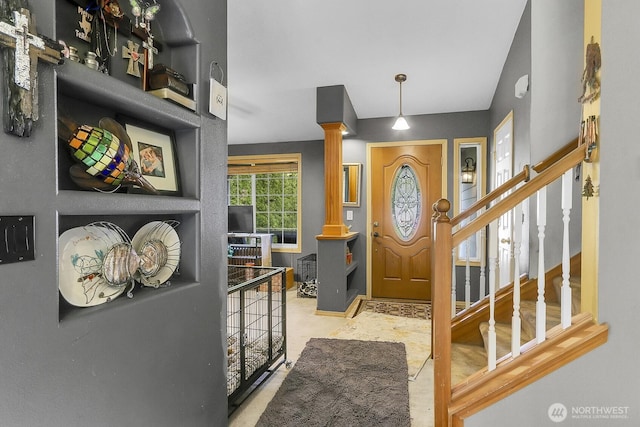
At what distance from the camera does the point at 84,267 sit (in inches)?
41.1

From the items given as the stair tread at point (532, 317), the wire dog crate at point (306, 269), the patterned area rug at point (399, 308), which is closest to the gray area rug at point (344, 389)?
the stair tread at point (532, 317)

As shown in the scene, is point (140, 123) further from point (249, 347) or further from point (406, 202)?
point (406, 202)

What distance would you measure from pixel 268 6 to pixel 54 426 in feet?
7.88

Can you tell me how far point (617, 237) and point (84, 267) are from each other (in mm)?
1969

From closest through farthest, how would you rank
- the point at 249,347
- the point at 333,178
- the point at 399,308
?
the point at 249,347 → the point at 333,178 → the point at 399,308

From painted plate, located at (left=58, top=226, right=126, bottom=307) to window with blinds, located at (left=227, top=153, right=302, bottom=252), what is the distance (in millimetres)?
4743

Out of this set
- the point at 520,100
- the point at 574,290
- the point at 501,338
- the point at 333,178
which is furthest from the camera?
the point at 333,178

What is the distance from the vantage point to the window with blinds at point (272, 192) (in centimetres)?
589

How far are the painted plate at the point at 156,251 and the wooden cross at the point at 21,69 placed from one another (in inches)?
22.8

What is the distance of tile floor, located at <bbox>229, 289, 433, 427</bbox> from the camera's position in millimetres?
1904

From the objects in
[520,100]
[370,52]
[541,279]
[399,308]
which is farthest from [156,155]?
[399,308]

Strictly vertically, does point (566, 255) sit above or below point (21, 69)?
below

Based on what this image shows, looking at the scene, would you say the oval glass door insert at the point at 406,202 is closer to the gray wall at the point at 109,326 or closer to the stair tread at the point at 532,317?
the stair tread at the point at 532,317

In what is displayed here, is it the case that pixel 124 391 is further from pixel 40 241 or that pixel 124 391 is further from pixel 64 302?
pixel 40 241
